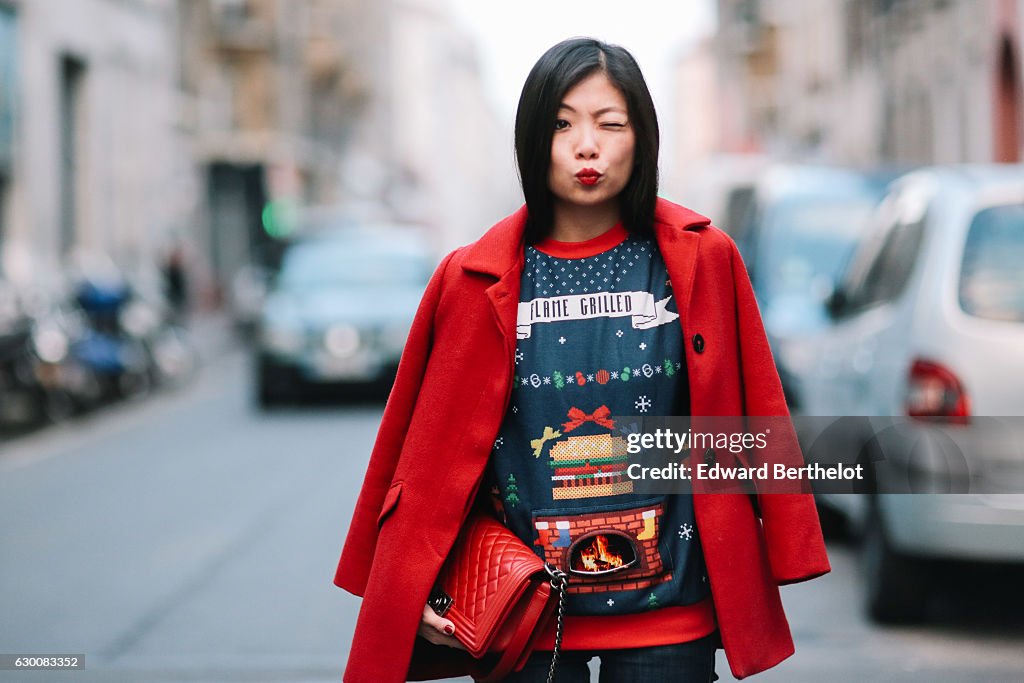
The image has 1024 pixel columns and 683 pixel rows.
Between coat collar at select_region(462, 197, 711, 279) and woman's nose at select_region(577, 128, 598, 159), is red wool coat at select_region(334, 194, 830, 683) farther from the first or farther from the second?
woman's nose at select_region(577, 128, 598, 159)

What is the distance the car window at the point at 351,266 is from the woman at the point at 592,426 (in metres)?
14.3

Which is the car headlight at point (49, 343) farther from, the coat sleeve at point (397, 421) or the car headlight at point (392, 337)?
the coat sleeve at point (397, 421)

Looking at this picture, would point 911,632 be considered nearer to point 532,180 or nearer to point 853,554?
point 853,554

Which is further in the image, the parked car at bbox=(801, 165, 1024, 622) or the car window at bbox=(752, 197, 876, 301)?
the car window at bbox=(752, 197, 876, 301)

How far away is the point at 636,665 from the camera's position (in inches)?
99.8

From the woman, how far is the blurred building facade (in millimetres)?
20221

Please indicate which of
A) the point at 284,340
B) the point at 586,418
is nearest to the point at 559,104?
the point at 586,418

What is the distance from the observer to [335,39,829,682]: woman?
8.32 ft

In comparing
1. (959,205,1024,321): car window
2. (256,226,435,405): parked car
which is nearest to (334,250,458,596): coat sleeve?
(959,205,1024,321): car window

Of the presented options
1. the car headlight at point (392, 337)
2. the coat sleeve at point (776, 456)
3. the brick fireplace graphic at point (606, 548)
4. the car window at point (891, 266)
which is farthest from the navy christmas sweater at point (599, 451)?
the car headlight at point (392, 337)

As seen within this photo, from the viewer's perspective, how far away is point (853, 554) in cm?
781

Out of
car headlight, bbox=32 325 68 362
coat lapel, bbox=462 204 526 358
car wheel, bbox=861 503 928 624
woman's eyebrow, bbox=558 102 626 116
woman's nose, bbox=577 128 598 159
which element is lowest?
car headlight, bbox=32 325 68 362

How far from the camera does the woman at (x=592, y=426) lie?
254cm

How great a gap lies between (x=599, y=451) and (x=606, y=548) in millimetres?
161
